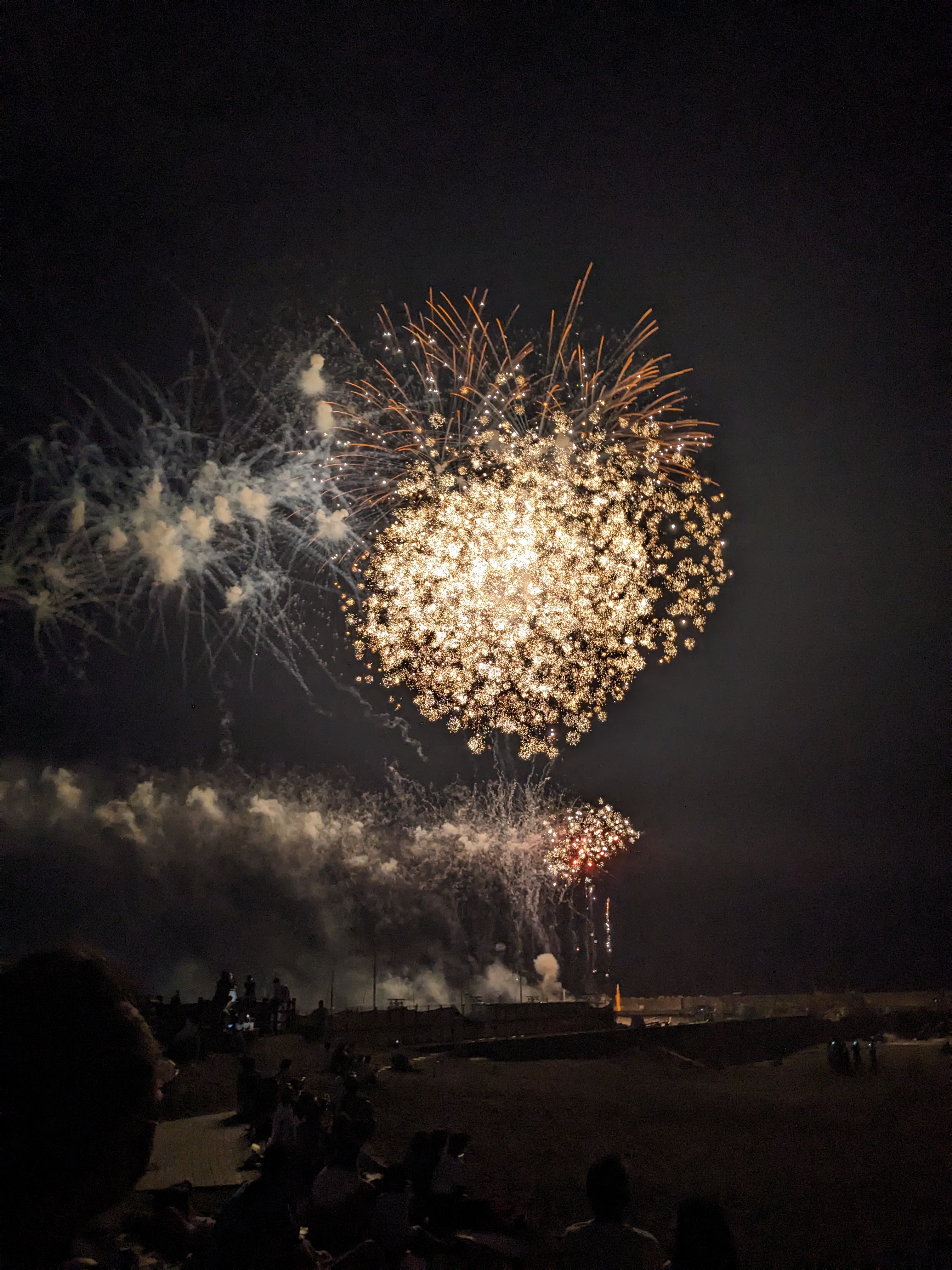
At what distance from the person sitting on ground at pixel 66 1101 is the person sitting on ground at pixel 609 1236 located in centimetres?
365

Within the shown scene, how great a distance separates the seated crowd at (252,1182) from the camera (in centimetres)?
128

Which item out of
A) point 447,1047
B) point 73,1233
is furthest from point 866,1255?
point 447,1047

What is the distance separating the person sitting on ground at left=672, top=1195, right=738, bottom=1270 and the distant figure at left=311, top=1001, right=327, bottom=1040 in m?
20.6

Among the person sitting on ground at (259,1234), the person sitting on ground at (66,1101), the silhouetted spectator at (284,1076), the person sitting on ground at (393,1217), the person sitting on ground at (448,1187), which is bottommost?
the silhouetted spectator at (284,1076)

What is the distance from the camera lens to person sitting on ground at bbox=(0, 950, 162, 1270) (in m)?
1.27

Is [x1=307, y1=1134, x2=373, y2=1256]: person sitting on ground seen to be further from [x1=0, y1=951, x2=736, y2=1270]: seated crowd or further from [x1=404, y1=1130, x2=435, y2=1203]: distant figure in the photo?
[x1=404, y1=1130, x2=435, y2=1203]: distant figure

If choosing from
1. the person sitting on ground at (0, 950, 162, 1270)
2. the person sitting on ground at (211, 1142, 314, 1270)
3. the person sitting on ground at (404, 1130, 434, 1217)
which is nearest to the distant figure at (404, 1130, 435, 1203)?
the person sitting on ground at (404, 1130, 434, 1217)

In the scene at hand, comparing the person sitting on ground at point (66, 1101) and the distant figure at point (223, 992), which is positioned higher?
the person sitting on ground at point (66, 1101)

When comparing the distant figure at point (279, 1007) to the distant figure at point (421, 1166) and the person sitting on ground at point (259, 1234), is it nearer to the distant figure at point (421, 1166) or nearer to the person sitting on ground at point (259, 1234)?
the distant figure at point (421, 1166)

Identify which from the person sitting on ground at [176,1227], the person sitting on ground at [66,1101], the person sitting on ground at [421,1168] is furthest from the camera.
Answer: the person sitting on ground at [421,1168]

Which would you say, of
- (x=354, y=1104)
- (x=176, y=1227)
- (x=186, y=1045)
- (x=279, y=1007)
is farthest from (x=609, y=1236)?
(x=279, y=1007)

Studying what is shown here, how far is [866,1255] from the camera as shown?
8.05m

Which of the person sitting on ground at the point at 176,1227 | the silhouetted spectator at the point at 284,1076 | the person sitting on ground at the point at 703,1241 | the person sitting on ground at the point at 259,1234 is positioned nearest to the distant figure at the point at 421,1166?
the person sitting on ground at the point at 176,1227

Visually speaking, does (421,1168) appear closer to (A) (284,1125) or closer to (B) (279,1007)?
(A) (284,1125)
